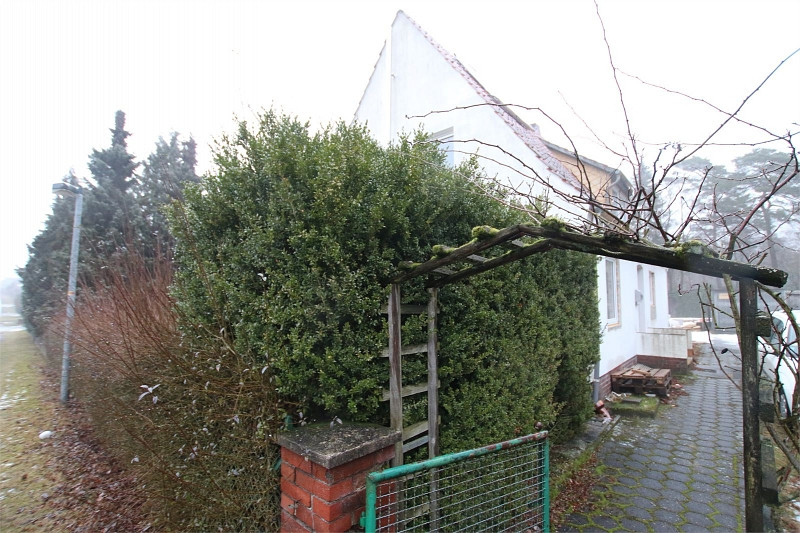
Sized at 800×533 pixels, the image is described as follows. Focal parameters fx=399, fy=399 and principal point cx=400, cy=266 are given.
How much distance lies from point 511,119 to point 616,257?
5.64 metres

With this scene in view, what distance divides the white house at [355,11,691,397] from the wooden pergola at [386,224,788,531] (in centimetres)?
380

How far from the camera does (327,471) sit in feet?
7.40

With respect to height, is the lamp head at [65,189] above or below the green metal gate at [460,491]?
above

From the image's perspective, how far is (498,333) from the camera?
396 cm

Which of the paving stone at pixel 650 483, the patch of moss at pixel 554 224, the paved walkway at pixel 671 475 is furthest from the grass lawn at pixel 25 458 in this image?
the paving stone at pixel 650 483

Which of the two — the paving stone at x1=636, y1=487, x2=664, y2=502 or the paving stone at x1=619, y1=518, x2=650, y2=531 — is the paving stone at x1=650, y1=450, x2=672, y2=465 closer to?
the paving stone at x1=636, y1=487, x2=664, y2=502

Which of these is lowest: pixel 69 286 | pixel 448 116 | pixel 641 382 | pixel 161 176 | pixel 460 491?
pixel 641 382

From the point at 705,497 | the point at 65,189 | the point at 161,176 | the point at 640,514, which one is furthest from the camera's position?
the point at 161,176

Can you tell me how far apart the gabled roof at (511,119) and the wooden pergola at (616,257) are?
4.12m

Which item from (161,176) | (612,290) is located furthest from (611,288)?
(161,176)

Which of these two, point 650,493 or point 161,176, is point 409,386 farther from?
point 161,176

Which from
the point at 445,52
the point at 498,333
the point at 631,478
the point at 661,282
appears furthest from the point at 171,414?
the point at 661,282

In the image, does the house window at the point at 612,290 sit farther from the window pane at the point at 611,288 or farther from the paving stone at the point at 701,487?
the paving stone at the point at 701,487

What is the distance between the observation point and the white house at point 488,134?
273 inches
